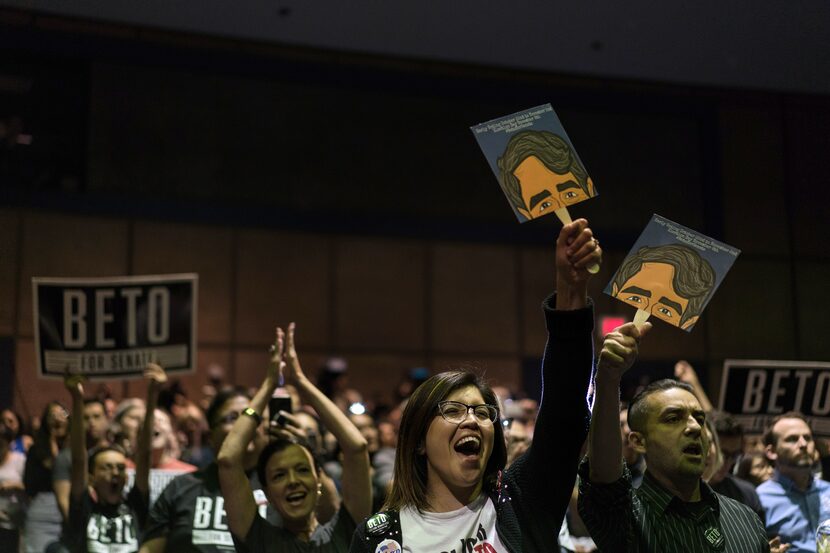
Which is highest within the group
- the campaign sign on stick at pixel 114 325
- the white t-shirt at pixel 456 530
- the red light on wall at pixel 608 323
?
the red light on wall at pixel 608 323

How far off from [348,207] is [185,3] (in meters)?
2.74

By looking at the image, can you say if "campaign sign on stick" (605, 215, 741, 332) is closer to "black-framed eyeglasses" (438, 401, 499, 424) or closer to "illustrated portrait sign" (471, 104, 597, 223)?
"illustrated portrait sign" (471, 104, 597, 223)


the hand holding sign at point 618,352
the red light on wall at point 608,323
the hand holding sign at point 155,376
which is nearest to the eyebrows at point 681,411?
the hand holding sign at point 618,352

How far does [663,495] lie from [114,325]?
13.5ft

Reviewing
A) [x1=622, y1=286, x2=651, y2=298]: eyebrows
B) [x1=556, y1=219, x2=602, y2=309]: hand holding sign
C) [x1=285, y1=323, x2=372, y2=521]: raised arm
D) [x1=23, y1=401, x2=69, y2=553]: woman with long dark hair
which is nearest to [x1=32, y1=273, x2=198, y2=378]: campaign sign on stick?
[x1=23, y1=401, x2=69, y2=553]: woman with long dark hair

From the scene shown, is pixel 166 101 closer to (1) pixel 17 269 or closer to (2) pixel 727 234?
(1) pixel 17 269

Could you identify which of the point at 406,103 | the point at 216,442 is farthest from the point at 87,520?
the point at 406,103

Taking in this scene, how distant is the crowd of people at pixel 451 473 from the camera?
209cm

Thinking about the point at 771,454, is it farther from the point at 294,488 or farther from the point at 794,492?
the point at 294,488

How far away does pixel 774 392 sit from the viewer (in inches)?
239

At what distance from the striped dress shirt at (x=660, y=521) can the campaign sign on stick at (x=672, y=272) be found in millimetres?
410

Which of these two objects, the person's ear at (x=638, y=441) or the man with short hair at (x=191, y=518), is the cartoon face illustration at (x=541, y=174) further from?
the man with short hair at (x=191, y=518)

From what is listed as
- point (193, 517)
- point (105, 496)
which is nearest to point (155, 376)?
point (105, 496)

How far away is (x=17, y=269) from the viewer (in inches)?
416
